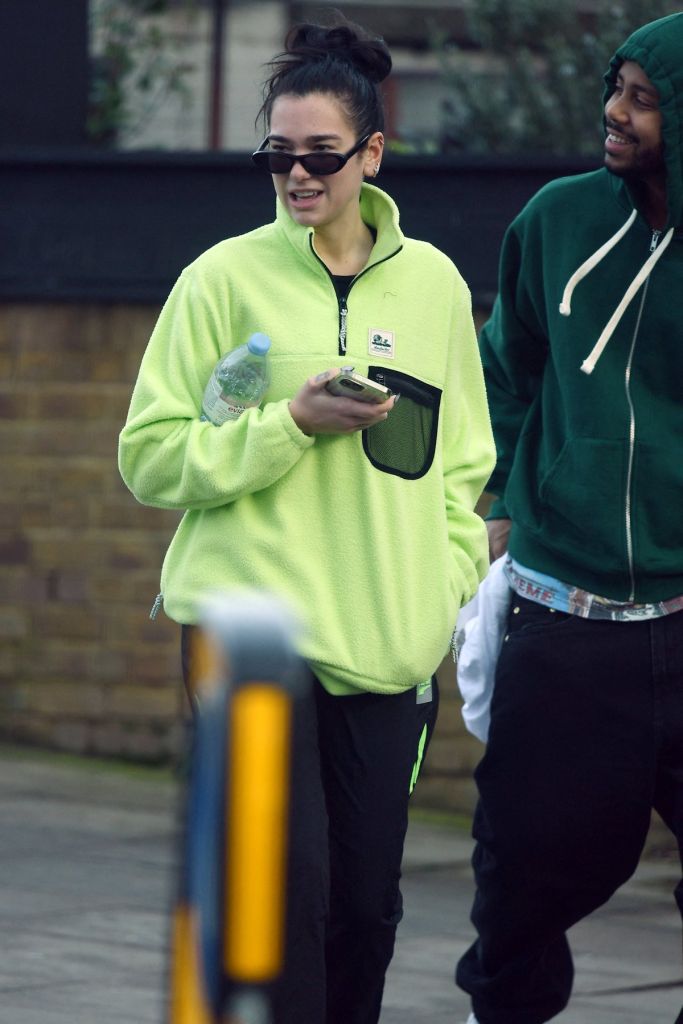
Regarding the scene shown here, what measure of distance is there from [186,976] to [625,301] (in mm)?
2163

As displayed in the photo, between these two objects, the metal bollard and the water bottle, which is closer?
the metal bollard

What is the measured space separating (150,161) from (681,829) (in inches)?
170

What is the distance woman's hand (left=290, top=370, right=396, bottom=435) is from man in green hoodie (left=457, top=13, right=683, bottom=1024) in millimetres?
663

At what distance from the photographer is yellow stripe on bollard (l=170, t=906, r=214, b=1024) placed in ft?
6.59

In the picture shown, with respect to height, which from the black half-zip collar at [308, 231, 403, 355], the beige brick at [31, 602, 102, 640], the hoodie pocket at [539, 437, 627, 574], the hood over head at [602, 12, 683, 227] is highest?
the hood over head at [602, 12, 683, 227]

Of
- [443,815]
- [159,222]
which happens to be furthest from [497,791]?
[159,222]

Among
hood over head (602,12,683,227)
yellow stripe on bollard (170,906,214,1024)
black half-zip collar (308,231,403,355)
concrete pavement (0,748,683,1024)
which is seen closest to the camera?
yellow stripe on bollard (170,906,214,1024)

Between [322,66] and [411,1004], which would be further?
[411,1004]

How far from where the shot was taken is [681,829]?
392 centimetres

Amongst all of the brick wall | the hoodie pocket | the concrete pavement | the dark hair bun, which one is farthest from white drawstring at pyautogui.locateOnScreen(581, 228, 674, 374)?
the brick wall

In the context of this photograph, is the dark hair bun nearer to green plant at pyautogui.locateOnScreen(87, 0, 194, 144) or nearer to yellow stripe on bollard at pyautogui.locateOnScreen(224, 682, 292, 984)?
yellow stripe on bollard at pyautogui.locateOnScreen(224, 682, 292, 984)

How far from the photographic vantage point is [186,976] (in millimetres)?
2115

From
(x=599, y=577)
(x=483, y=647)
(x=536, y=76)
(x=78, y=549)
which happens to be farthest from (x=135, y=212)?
(x=599, y=577)

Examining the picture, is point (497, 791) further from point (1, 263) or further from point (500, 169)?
point (1, 263)
